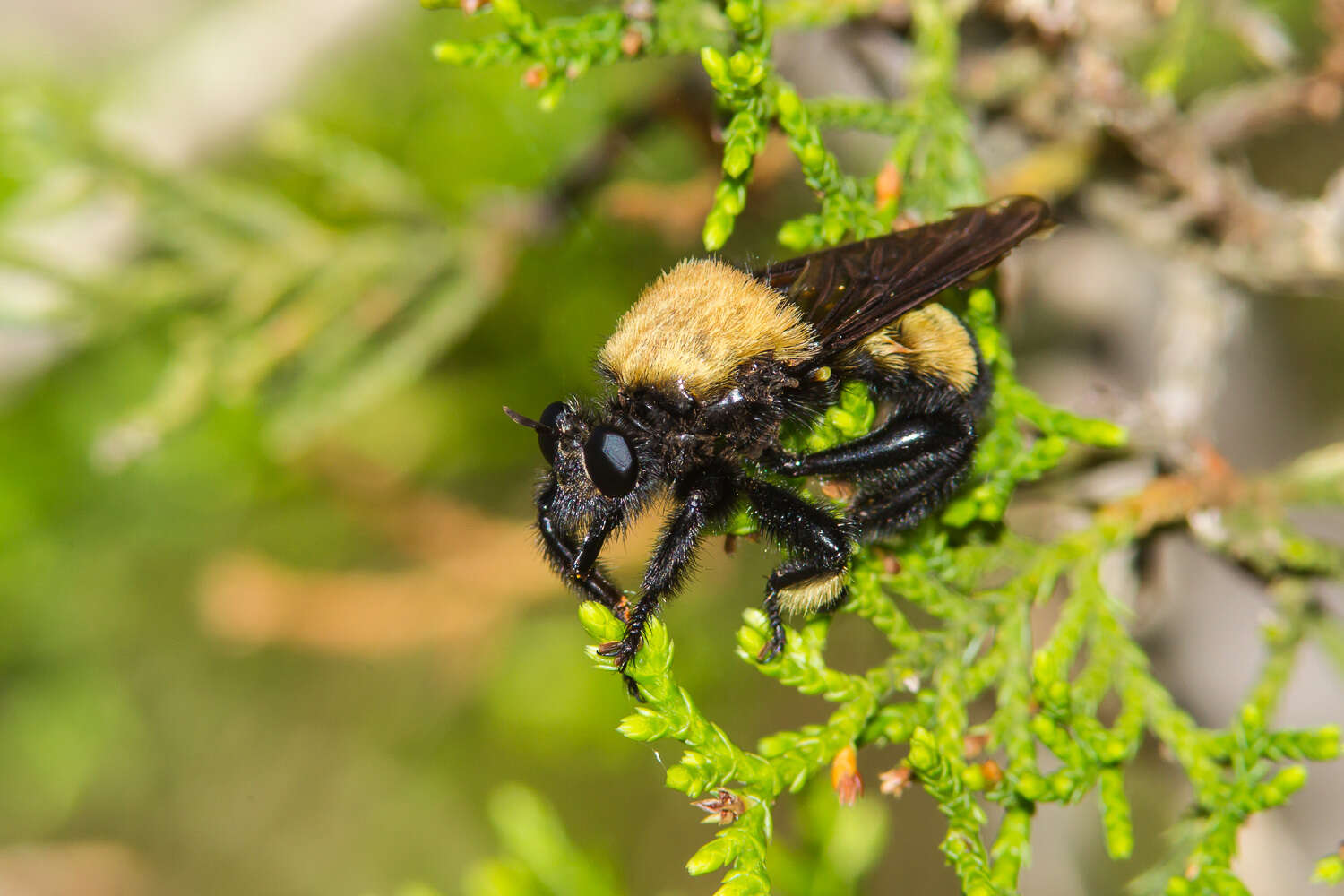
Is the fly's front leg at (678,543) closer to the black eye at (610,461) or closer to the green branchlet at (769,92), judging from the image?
the black eye at (610,461)

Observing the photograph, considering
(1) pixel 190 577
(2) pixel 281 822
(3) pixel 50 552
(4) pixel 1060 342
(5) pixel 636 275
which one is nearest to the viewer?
(4) pixel 1060 342

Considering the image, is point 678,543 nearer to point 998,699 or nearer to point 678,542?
point 678,542

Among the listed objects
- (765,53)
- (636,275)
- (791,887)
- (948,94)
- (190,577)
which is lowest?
(190,577)

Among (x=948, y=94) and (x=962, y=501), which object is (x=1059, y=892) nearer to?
(x=962, y=501)

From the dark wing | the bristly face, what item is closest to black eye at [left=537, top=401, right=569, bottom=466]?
the bristly face

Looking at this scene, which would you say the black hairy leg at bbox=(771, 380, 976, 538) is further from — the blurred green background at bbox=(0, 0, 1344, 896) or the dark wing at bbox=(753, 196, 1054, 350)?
the blurred green background at bbox=(0, 0, 1344, 896)

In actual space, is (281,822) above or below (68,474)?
below

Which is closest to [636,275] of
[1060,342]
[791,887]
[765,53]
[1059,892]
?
[1060,342]
